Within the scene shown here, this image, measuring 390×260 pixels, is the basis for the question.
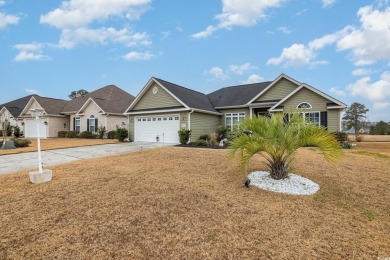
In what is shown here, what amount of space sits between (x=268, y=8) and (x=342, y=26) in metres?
5.52

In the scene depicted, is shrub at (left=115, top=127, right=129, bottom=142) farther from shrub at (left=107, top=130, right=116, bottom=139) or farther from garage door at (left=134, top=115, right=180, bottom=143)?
shrub at (left=107, top=130, right=116, bottom=139)

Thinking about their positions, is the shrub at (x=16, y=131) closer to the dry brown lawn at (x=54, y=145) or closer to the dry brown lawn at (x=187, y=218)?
the dry brown lawn at (x=54, y=145)

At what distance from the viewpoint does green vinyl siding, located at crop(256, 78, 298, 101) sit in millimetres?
18812

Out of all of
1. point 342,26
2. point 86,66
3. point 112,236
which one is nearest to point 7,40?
point 86,66

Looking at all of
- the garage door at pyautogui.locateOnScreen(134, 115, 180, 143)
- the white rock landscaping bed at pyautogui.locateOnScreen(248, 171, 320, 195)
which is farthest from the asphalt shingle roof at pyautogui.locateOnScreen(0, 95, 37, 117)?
the white rock landscaping bed at pyautogui.locateOnScreen(248, 171, 320, 195)

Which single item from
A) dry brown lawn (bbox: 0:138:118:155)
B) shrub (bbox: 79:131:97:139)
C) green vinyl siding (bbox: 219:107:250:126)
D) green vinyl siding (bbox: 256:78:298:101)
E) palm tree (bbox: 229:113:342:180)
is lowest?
dry brown lawn (bbox: 0:138:118:155)

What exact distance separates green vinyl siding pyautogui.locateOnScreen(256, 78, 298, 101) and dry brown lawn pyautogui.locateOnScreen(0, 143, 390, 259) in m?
13.1

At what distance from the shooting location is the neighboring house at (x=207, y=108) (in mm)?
16359

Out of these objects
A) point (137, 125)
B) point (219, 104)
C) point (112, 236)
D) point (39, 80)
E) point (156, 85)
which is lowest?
point (112, 236)

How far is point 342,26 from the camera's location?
14727 mm

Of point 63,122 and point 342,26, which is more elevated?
point 342,26

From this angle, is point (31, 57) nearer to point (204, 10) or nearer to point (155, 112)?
point (155, 112)

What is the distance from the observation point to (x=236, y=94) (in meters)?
23.0

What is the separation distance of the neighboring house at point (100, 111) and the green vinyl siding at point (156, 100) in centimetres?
527
